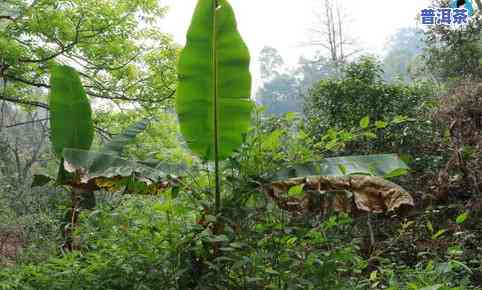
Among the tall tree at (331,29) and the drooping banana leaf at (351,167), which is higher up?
the tall tree at (331,29)

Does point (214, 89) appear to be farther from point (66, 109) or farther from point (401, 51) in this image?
point (401, 51)

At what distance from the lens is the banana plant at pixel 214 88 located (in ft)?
9.23

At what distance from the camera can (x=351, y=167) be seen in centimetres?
278

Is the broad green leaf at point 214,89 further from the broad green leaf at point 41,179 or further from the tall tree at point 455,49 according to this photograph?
the tall tree at point 455,49

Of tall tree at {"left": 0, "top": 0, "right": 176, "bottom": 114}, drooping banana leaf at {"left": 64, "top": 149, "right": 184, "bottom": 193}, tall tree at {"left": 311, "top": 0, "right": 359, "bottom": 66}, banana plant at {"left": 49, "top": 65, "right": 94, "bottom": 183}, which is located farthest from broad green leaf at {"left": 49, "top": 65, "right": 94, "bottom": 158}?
tall tree at {"left": 311, "top": 0, "right": 359, "bottom": 66}

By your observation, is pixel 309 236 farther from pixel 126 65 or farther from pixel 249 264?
pixel 126 65

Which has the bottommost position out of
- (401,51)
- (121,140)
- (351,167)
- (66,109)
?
(351,167)

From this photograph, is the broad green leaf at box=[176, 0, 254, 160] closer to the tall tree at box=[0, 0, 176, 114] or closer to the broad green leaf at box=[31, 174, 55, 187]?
the broad green leaf at box=[31, 174, 55, 187]

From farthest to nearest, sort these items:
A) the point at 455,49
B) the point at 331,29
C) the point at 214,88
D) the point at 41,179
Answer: the point at 331,29 → the point at 455,49 → the point at 41,179 → the point at 214,88

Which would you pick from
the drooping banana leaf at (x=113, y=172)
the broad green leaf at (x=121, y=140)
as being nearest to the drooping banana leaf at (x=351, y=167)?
the drooping banana leaf at (x=113, y=172)

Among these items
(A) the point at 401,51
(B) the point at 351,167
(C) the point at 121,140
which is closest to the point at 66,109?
(C) the point at 121,140

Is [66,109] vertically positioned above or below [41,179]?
above

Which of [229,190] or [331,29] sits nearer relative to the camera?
[229,190]

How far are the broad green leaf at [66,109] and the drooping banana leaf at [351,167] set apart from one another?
1.57m
